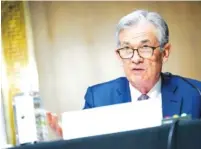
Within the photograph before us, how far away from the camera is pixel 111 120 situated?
37.3 inches

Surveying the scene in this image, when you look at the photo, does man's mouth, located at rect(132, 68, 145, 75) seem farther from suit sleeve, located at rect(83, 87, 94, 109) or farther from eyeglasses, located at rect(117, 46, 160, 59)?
suit sleeve, located at rect(83, 87, 94, 109)

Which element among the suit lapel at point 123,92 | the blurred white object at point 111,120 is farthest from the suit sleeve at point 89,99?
the blurred white object at point 111,120

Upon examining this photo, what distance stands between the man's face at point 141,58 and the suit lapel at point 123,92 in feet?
0.11

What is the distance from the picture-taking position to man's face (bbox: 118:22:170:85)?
154cm

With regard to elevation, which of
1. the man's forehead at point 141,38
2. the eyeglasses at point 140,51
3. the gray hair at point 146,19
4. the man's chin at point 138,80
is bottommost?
the man's chin at point 138,80

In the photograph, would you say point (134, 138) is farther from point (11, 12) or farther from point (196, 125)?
point (11, 12)

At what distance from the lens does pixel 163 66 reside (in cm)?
162

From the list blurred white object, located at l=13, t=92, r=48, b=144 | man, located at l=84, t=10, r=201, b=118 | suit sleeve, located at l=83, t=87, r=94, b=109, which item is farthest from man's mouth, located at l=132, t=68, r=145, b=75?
blurred white object, located at l=13, t=92, r=48, b=144

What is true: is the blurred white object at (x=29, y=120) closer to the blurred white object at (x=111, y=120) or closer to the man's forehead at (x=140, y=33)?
the blurred white object at (x=111, y=120)

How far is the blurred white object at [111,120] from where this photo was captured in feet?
2.96

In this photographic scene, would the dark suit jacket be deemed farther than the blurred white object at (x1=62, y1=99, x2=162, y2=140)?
Yes

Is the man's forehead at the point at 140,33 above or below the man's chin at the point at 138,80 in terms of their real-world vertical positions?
above

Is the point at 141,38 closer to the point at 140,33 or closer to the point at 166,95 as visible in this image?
the point at 140,33

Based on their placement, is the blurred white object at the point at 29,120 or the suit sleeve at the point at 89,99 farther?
the suit sleeve at the point at 89,99
